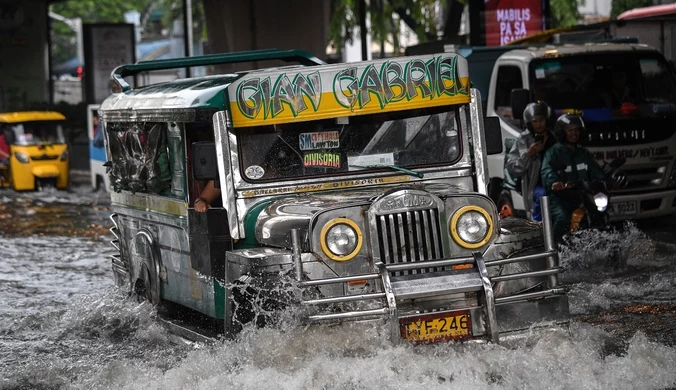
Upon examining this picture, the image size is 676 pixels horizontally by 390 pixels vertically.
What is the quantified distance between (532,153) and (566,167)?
477mm

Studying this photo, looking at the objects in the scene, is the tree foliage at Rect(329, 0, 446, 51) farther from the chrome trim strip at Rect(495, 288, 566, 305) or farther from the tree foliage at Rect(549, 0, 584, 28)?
the chrome trim strip at Rect(495, 288, 566, 305)

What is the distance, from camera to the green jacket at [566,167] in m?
11.5

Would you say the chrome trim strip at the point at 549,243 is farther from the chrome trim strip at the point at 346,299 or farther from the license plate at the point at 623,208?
the license plate at the point at 623,208

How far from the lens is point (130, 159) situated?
1029 cm

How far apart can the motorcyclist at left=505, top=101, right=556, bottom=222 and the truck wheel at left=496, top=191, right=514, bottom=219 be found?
133 cm

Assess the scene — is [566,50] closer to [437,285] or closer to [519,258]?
[519,258]

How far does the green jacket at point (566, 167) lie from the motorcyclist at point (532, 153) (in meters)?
0.33

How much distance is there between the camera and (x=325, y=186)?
27.6 feet

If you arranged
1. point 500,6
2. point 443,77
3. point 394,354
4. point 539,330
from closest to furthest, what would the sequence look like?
1. point 394,354
2. point 539,330
3. point 443,77
4. point 500,6

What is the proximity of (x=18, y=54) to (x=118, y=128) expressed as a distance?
29183 millimetres

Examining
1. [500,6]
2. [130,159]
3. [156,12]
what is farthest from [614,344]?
[156,12]

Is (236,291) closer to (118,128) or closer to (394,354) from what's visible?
(394,354)

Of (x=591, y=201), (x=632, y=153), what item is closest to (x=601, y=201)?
(x=591, y=201)

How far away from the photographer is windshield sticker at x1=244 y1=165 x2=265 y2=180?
8.30 m
